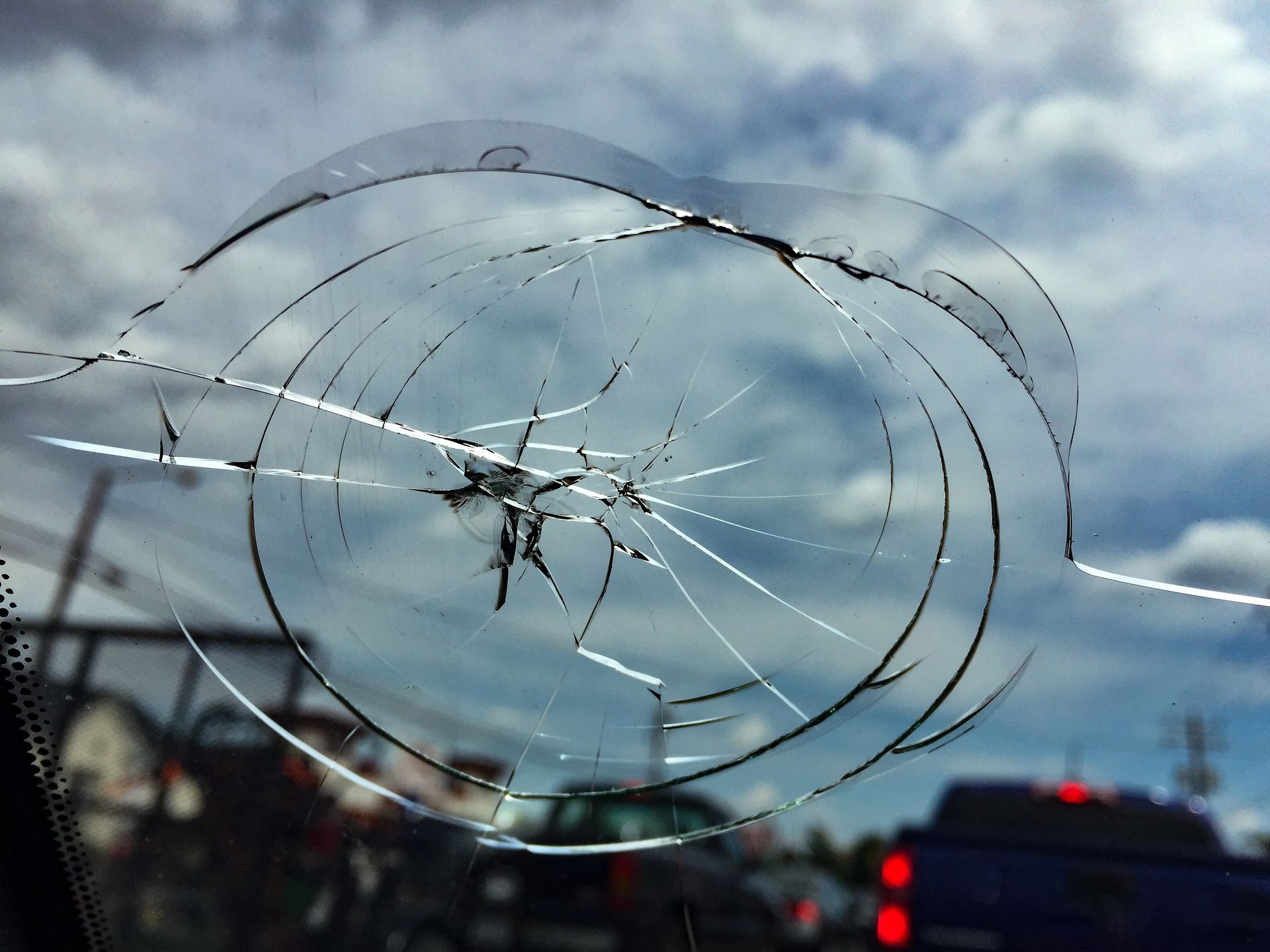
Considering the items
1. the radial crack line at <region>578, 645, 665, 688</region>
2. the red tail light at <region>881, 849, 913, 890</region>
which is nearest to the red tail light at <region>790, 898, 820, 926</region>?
the red tail light at <region>881, 849, 913, 890</region>

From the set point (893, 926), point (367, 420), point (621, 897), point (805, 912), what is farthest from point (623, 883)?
point (367, 420)

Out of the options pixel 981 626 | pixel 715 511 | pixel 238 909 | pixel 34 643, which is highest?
pixel 715 511

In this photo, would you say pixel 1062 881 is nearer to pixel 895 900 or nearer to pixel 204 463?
pixel 895 900

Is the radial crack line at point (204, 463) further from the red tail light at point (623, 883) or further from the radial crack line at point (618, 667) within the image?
the red tail light at point (623, 883)

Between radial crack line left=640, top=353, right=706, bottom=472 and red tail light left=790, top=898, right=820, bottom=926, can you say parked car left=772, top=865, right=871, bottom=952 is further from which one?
radial crack line left=640, top=353, right=706, bottom=472

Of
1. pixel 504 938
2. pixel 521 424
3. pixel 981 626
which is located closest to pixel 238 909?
pixel 504 938

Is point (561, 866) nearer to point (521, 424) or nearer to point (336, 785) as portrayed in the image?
point (336, 785)
